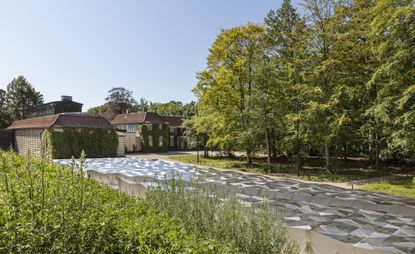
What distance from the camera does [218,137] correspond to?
1823cm

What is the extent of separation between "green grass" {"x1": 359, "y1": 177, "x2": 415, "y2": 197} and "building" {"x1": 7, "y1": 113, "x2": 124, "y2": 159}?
19.6 meters

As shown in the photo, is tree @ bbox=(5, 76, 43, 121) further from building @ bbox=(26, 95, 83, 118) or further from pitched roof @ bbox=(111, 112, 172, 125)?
pitched roof @ bbox=(111, 112, 172, 125)

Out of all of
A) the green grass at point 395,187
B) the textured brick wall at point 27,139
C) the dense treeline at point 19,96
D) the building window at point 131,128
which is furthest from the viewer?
the dense treeline at point 19,96

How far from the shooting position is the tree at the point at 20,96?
46.8m

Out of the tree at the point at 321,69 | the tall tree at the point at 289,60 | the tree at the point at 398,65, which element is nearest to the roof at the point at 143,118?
the tall tree at the point at 289,60

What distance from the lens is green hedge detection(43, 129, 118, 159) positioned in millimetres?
21781

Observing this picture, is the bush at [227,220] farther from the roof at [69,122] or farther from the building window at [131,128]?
the building window at [131,128]

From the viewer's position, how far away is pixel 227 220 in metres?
3.60

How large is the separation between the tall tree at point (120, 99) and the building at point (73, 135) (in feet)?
85.0

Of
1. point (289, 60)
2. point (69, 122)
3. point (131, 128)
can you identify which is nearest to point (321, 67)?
point (289, 60)

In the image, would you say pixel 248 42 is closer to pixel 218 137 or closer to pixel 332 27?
pixel 332 27

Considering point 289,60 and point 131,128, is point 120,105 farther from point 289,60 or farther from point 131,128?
point 289,60

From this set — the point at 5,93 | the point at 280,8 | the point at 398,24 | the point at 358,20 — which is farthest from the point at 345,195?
the point at 5,93

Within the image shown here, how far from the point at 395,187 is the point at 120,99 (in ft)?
162
